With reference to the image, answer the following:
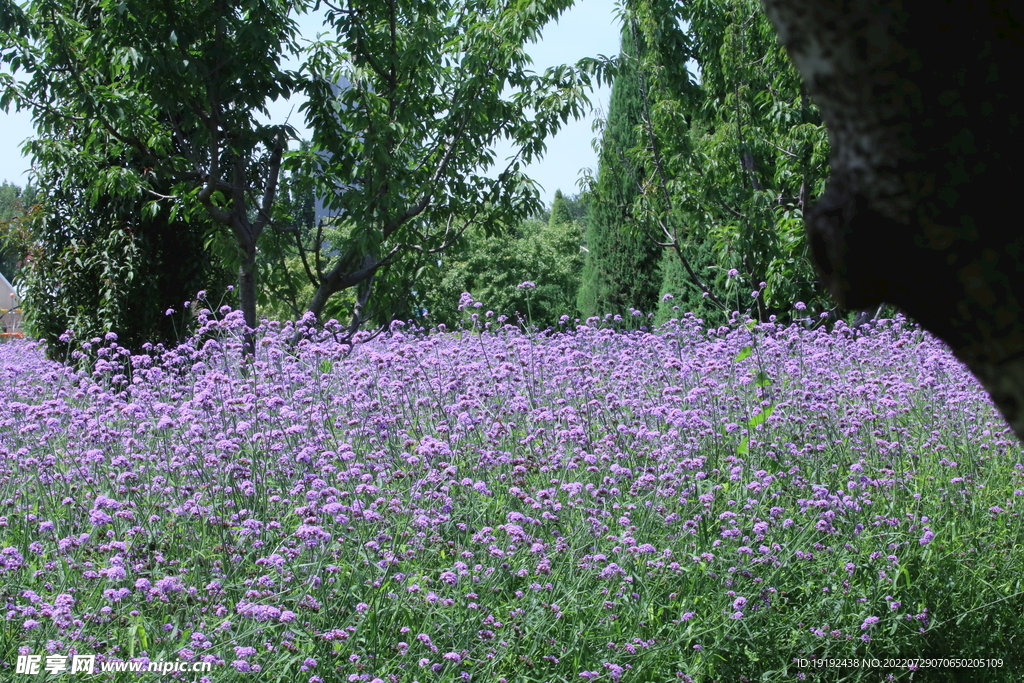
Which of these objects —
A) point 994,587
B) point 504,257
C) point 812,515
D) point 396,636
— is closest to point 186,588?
point 396,636

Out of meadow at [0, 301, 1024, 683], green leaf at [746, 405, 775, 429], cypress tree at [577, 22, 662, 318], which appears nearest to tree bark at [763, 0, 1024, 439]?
meadow at [0, 301, 1024, 683]

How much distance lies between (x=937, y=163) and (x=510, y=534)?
2.35 m

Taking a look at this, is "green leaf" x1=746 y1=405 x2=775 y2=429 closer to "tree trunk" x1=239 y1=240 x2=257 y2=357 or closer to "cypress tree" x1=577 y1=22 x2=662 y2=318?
"tree trunk" x1=239 y1=240 x2=257 y2=357

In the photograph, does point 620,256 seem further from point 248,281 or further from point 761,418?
point 761,418

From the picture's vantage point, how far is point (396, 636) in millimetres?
2988

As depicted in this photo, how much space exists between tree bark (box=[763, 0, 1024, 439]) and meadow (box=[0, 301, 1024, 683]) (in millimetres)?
1885

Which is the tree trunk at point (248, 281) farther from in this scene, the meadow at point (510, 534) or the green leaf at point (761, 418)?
the green leaf at point (761, 418)

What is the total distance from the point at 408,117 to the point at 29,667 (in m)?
5.81

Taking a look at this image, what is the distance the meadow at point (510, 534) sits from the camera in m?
2.86

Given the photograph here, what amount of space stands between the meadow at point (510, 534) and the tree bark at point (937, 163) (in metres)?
1.89

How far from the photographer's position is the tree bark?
1145 millimetres

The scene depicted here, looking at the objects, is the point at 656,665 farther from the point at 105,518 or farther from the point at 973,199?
the point at 973,199

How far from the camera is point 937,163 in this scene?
1168mm

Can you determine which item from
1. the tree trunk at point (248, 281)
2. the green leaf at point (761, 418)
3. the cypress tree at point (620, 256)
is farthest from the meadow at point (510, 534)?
the cypress tree at point (620, 256)
